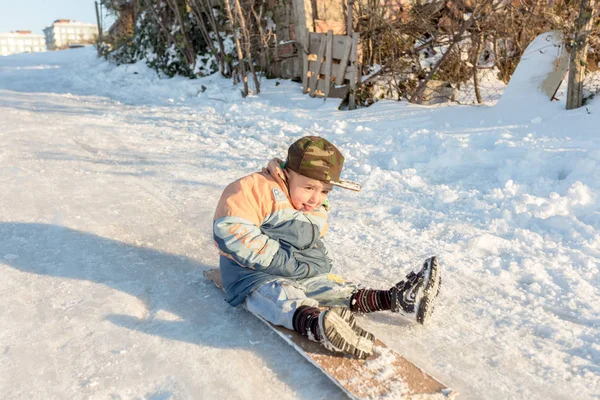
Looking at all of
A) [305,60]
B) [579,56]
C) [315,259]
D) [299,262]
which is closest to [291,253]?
[299,262]

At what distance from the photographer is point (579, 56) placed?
493 centimetres

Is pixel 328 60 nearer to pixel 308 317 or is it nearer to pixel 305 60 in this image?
pixel 305 60

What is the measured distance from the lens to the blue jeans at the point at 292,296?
2.16m

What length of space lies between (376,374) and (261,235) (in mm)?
788

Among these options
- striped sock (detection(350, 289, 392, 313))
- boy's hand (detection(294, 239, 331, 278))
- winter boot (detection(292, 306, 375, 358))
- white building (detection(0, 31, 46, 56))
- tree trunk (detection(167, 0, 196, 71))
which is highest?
white building (detection(0, 31, 46, 56))

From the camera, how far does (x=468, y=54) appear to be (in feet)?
23.4

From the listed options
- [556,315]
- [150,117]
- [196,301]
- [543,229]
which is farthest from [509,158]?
[150,117]

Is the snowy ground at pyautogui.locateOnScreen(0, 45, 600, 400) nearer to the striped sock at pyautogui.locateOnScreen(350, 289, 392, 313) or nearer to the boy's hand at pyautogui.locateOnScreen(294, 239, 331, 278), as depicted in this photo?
the striped sock at pyautogui.locateOnScreen(350, 289, 392, 313)

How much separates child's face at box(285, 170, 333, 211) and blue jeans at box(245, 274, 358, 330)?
0.37 m

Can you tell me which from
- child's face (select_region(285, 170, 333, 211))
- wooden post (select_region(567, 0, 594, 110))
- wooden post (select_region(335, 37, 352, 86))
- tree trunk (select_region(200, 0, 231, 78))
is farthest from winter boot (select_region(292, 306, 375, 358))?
tree trunk (select_region(200, 0, 231, 78))

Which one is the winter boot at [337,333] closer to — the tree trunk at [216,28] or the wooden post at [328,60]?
the wooden post at [328,60]

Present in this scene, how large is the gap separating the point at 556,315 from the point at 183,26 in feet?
34.2

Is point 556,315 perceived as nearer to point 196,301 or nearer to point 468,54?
point 196,301

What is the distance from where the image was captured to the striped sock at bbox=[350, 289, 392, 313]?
236cm
